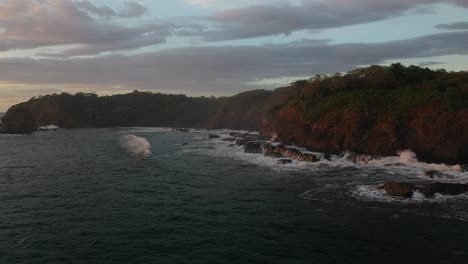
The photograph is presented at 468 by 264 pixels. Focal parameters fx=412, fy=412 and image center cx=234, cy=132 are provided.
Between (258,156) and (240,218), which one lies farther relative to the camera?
(258,156)

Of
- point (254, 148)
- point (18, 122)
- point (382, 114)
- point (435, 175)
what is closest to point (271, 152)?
point (254, 148)

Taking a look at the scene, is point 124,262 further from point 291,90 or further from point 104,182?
point 291,90

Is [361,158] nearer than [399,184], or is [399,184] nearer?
[399,184]

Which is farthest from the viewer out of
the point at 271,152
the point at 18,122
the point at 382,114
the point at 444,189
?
the point at 18,122

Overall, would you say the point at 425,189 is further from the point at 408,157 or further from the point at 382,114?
the point at 382,114

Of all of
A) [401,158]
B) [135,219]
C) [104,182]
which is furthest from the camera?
[401,158]

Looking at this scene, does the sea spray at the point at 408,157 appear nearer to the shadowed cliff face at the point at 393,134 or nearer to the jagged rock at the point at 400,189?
the shadowed cliff face at the point at 393,134

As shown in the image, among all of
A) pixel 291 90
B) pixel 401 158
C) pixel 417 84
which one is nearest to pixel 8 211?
pixel 401 158
